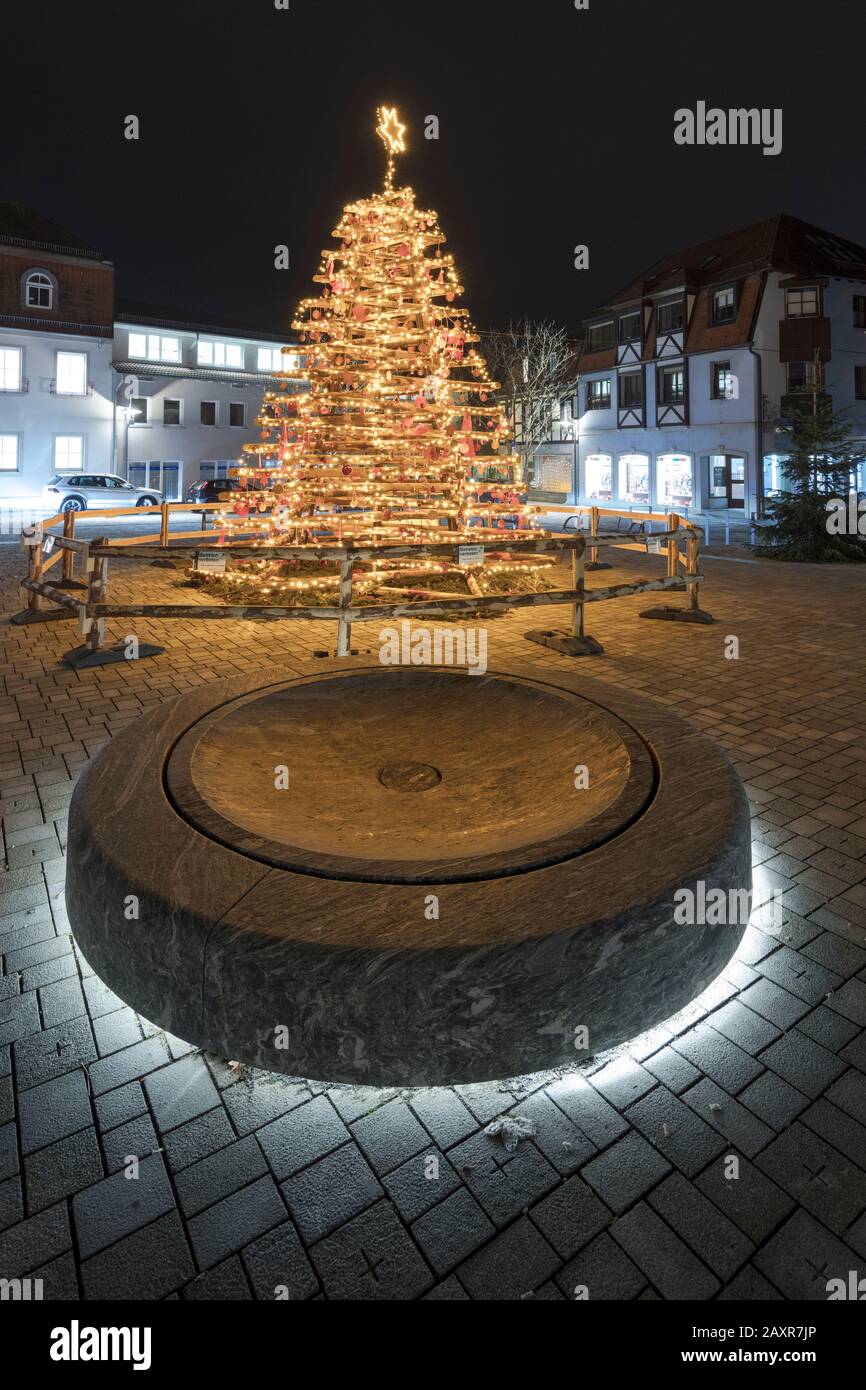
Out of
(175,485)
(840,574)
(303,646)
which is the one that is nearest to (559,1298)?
(303,646)

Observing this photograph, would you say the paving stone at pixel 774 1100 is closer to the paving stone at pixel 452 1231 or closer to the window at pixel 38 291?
the paving stone at pixel 452 1231

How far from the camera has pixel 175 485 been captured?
4203 cm

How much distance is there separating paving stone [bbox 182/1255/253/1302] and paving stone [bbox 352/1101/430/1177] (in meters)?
Answer: 0.48

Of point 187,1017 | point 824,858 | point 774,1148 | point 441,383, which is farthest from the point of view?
point 441,383

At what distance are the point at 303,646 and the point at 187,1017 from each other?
6812mm

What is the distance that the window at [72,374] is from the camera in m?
37.1

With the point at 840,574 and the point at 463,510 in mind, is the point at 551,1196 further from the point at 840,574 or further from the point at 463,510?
the point at 840,574

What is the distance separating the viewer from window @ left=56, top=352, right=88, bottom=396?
37125mm

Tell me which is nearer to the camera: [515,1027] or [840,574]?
[515,1027]

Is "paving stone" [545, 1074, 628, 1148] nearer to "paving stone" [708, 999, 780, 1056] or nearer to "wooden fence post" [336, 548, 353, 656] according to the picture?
"paving stone" [708, 999, 780, 1056]

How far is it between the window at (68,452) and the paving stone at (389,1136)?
40608 mm

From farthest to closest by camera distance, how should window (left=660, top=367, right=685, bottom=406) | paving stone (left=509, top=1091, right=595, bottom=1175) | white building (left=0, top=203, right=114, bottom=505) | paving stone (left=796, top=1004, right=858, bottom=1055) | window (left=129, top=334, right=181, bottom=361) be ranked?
window (left=129, top=334, right=181, bottom=361)
white building (left=0, top=203, right=114, bottom=505)
window (left=660, top=367, right=685, bottom=406)
paving stone (left=796, top=1004, right=858, bottom=1055)
paving stone (left=509, top=1091, right=595, bottom=1175)

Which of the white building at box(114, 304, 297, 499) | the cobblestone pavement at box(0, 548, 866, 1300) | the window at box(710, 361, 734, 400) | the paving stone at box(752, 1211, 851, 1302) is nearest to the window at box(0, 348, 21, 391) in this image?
the white building at box(114, 304, 297, 499)

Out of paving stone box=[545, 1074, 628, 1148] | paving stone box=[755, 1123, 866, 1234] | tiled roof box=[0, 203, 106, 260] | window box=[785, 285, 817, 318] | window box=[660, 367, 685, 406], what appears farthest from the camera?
tiled roof box=[0, 203, 106, 260]
